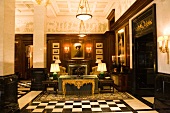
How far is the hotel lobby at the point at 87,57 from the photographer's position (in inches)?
202

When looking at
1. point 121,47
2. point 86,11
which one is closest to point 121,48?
point 121,47

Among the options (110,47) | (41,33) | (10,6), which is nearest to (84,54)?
(110,47)

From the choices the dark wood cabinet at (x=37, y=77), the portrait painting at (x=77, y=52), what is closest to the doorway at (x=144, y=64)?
the dark wood cabinet at (x=37, y=77)

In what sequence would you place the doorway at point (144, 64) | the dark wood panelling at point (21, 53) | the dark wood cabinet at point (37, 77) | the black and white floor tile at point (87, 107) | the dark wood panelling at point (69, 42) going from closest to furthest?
1. the black and white floor tile at point (87, 107)
2. the doorway at point (144, 64)
3. the dark wood cabinet at point (37, 77)
4. the dark wood panelling at point (69, 42)
5. the dark wood panelling at point (21, 53)

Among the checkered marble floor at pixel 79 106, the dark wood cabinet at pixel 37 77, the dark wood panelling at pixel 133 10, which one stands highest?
the dark wood panelling at pixel 133 10

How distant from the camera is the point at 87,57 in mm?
13852

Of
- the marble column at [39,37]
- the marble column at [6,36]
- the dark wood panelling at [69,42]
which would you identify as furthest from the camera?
the dark wood panelling at [69,42]

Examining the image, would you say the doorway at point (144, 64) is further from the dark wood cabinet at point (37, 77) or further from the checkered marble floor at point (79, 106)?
the dark wood cabinet at point (37, 77)

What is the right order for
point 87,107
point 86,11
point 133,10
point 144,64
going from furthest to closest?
point 86,11 < point 144,64 < point 133,10 < point 87,107

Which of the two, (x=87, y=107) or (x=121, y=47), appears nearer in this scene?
(x=87, y=107)

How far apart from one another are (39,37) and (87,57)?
4.99 meters

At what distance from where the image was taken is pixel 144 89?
785 centimetres

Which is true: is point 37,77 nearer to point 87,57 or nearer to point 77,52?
point 77,52

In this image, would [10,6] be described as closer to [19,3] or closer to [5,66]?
[5,66]
